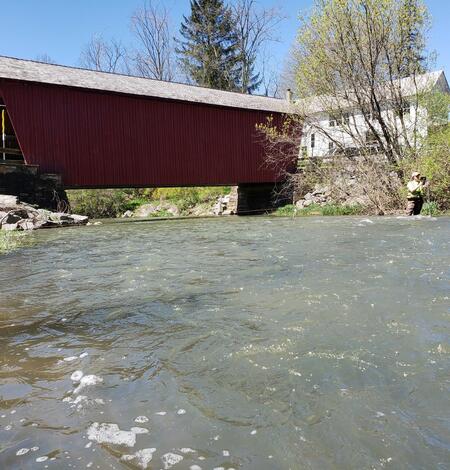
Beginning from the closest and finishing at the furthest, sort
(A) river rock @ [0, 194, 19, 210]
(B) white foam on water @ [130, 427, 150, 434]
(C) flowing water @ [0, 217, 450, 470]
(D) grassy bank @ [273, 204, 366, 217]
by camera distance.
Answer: (C) flowing water @ [0, 217, 450, 470] < (B) white foam on water @ [130, 427, 150, 434] < (A) river rock @ [0, 194, 19, 210] < (D) grassy bank @ [273, 204, 366, 217]

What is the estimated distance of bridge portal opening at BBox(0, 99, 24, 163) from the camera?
16.3 m

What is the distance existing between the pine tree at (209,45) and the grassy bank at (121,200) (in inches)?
503

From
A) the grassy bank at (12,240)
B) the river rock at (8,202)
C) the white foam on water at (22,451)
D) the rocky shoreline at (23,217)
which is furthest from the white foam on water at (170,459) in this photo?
the river rock at (8,202)

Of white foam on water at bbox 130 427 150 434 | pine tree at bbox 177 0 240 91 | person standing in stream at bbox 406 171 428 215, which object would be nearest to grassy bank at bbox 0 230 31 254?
white foam on water at bbox 130 427 150 434

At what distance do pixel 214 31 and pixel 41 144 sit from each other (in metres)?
25.3

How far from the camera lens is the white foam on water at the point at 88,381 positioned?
2736 millimetres

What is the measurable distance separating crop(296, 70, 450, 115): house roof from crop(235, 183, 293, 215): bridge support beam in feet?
17.1

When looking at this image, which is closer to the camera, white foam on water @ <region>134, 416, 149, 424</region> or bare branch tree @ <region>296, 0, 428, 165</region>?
white foam on water @ <region>134, 416, 149, 424</region>

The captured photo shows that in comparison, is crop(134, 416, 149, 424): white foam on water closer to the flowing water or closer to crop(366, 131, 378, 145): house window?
the flowing water

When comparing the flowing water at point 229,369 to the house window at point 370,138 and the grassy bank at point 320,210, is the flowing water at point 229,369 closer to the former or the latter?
the grassy bank at point 320,210

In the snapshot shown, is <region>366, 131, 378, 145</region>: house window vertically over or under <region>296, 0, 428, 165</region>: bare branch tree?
under

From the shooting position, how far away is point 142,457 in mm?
2047

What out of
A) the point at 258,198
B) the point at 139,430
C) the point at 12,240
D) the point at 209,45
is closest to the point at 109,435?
the point at 139,430

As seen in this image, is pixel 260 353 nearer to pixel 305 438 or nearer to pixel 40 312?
pixel 305 438
